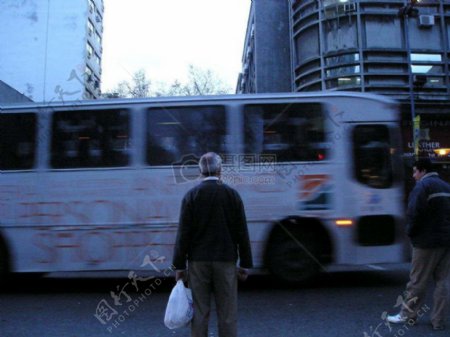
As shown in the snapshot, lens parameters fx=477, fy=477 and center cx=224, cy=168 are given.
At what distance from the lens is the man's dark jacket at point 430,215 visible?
561 centimetres

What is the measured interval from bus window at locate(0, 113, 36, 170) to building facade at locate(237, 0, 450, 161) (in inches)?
749

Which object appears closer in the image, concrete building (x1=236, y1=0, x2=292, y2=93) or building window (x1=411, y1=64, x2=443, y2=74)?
building window (x1=411, y1=64, x2=443, y2=74)

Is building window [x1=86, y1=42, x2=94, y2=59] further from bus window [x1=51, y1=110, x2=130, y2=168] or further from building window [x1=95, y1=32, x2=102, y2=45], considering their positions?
bus window [x1=51, y1=110, x2=130, y2=168]

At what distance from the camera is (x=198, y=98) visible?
8.73 meters

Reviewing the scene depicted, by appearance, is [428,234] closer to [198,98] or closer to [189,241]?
[189,241]

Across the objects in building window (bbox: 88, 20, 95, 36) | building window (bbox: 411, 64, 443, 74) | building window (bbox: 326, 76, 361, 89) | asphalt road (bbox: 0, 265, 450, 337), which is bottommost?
asphalt road (bbox: 0, 265, 450, 337)

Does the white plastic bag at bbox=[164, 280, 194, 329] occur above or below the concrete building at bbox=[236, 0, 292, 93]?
below

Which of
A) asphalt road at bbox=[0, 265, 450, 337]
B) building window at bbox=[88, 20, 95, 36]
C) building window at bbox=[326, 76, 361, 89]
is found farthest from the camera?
building window at bbox=[88, 20, 95, 36]

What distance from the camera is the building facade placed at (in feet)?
79.5

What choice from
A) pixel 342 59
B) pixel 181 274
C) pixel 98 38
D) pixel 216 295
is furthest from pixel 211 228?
pixel 98 38
